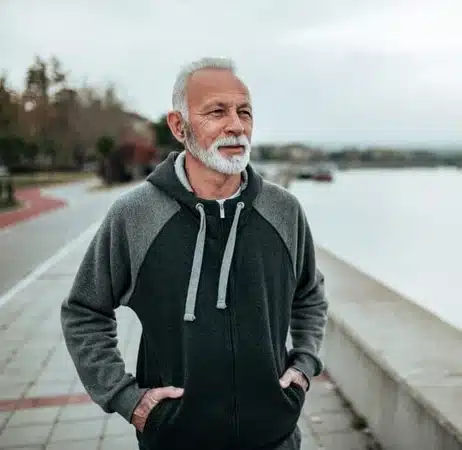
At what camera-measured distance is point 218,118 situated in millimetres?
1562

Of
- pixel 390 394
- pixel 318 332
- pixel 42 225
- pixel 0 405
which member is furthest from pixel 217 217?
pixel 42 225

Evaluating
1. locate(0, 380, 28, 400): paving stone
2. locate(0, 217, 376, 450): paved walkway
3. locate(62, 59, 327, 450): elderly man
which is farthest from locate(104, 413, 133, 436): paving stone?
locate(62, 59, 327, 450): elderly man

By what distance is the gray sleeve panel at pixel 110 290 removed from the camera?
1.57 meters

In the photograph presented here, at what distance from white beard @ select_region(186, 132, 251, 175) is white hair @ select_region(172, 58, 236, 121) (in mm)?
78

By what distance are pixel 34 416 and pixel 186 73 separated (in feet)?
9.48

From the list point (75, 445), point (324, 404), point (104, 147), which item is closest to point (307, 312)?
point (75, 445)

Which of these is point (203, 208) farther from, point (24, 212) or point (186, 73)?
point (24, 212)

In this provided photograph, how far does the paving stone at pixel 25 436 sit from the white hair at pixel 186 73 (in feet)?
8.32

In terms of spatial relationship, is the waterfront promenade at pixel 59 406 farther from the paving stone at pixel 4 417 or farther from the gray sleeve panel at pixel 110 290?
the gray sleeve panel at pixel 110 290

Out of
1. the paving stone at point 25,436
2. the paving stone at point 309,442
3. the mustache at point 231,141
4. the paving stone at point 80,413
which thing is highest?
the mustache at point 231,141

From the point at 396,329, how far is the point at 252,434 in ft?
7.35

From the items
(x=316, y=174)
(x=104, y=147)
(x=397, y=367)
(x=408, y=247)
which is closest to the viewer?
(x=397, y=367)

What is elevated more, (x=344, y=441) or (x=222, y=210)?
(x=222, y=210)

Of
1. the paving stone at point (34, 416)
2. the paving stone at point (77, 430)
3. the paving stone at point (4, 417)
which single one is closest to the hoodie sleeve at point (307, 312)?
the paving stone at point (77, 430)
